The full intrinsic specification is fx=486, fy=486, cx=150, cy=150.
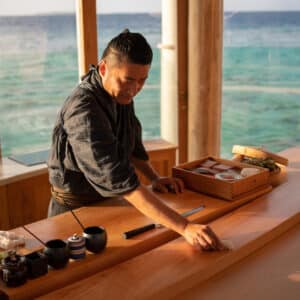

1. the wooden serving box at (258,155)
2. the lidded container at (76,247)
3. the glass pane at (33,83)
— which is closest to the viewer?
the lidded container at (76,247)

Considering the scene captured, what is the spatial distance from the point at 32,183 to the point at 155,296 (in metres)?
1.73

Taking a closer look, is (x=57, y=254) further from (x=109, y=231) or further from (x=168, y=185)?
(x=168, y=185)

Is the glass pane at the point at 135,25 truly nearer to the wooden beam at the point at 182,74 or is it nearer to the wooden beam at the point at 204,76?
the wooden beam at the point at 182,74

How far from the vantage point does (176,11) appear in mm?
3637

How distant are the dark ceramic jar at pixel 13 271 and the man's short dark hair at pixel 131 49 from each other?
2.41ft

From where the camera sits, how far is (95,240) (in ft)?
5.04

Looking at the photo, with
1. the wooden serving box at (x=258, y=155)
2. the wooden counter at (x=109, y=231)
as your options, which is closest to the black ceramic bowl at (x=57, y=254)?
the wooden counter at (x=109, y=231)

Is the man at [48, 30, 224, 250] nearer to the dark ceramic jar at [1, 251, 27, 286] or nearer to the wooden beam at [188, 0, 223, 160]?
the dark ceramic jar at [1, 251, 27, 286]

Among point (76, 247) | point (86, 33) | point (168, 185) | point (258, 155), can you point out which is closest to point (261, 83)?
point (86, 33)

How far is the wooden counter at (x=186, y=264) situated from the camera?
137cm

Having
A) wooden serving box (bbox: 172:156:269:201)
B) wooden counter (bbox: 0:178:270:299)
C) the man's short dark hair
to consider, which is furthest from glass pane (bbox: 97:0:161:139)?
the man's short dark hair

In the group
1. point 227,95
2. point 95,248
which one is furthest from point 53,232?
point 227,95

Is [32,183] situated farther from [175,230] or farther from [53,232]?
[175,230]

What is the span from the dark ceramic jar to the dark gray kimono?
39cm
